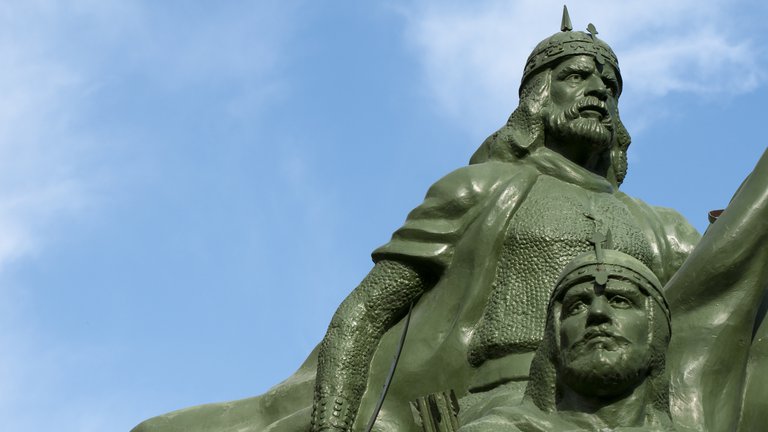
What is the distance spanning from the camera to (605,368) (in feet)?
44.2

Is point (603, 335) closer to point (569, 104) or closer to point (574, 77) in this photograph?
point (569, 104)

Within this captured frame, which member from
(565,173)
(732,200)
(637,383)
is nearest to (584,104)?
(565,173)

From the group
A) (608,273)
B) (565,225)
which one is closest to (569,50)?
(565,225)

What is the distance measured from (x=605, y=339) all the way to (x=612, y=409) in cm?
39

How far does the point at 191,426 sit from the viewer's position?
1714 centimetres

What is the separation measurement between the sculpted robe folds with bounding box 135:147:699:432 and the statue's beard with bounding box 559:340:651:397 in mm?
2245

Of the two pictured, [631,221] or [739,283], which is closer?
[739,283]

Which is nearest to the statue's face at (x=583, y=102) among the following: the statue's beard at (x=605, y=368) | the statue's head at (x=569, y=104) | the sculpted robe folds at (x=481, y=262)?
the statue's head at (x=569, y=104)

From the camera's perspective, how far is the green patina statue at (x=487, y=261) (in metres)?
16.2

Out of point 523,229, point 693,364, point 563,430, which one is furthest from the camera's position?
point 523,229

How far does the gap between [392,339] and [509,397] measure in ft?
5.24

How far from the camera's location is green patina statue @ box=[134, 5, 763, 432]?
639 inches

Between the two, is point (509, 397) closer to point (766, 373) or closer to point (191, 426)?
point (766, 373)

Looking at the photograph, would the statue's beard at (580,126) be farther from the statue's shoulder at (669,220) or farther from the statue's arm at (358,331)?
the statue's arm at (358,331)
